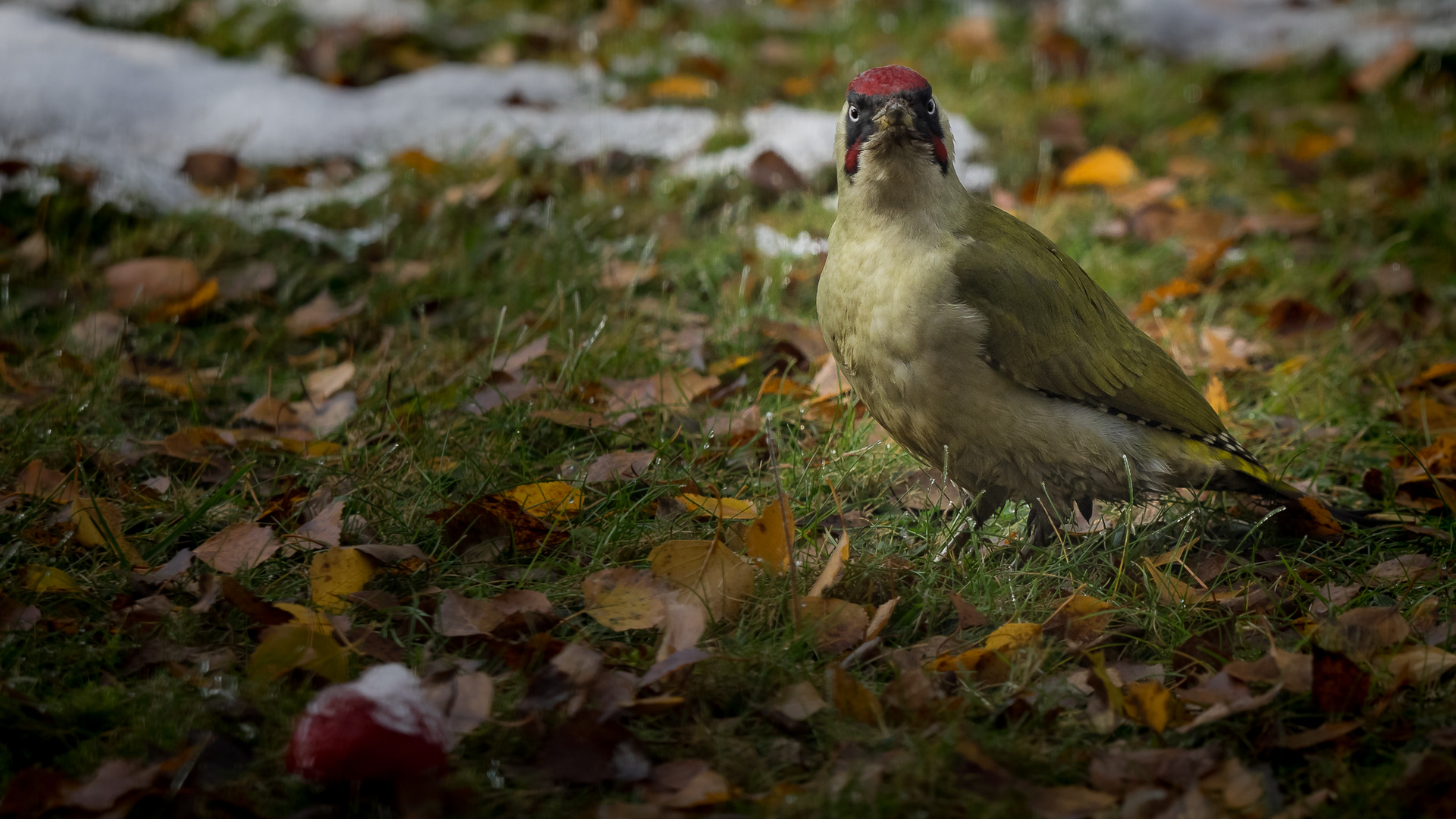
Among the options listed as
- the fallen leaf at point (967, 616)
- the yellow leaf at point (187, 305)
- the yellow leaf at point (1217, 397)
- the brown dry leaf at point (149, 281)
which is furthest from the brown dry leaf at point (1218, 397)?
the brown dry leaf at point (149, 281)

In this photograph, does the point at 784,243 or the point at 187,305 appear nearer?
A: the point at 187,305

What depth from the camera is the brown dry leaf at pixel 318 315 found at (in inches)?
160

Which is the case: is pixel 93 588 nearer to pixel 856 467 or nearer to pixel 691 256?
pixel 856 467

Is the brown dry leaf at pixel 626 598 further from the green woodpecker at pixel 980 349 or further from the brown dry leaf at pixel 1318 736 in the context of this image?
the brown dry leaf at pixel 1318 736

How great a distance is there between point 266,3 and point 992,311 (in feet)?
18.9

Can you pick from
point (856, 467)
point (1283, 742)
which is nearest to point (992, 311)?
point (856, 467)

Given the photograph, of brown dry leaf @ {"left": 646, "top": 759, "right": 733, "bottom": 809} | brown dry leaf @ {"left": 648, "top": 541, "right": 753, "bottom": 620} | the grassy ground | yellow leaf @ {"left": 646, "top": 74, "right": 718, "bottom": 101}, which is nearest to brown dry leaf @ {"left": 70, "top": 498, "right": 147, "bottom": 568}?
the grassy ground

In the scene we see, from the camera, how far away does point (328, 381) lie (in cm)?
365

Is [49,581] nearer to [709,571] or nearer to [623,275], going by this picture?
[709,571]

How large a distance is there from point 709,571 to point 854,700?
1.58 feet

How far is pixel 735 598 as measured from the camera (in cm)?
254

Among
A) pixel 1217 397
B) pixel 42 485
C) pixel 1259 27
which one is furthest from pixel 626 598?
pixel 1259 27

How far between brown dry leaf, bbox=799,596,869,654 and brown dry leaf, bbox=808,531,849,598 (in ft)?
0.11

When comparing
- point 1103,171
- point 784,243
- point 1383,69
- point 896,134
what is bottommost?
point 784,243
